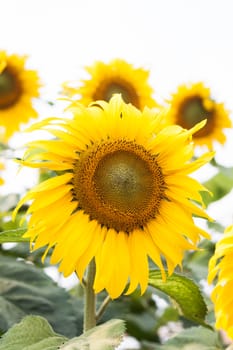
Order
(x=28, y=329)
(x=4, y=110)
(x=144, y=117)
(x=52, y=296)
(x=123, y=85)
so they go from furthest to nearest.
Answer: (x=4, y=110), (x=123, y=85), (x=52, y=296), (x=144, y=117), (x=28, y=329)

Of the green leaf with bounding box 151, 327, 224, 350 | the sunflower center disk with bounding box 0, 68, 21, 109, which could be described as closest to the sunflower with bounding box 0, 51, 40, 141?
the sunflower center disk with bounding box 0, 68, 21, 109

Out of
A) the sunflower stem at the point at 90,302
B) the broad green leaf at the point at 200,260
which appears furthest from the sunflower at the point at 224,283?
the broad green leaf at the point at 200,260

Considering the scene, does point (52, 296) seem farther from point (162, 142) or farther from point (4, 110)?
point (4, 110)

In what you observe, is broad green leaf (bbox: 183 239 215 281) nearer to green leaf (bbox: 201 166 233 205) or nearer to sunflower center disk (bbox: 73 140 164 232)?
green leaf (bbox: 201 166 233 205)

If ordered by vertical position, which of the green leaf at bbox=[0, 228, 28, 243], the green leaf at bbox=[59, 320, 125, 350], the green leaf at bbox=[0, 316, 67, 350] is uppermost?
the green leaf at bbox=[0, 228, 28, 243]

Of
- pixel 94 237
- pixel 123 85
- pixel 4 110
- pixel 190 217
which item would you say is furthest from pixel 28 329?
pixel 4 110

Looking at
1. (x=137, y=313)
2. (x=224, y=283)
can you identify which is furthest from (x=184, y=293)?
(x=137, y=313)
